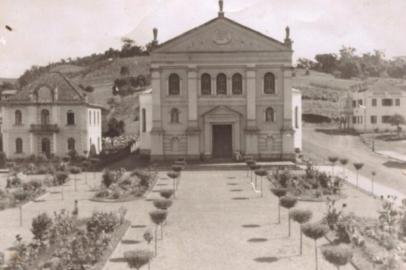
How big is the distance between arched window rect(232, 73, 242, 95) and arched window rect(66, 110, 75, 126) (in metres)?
15.9

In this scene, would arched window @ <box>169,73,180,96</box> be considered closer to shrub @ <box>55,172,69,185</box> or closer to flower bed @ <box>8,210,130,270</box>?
shrub @ <box>55,172,69,185</box>

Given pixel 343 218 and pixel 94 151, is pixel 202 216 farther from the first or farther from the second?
pixel 94 151

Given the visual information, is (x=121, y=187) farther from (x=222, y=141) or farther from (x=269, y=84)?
(x=269, y=84)

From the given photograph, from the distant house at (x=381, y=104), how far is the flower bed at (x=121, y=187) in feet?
141

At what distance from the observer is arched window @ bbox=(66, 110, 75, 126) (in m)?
51.8

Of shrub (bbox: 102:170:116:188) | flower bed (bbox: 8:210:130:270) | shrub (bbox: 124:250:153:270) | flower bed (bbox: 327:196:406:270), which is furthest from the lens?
shrub (bbox: 102:170:116:188)

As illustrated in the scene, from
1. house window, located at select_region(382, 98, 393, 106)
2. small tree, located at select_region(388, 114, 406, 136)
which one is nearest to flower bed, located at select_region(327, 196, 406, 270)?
small tree, located at select_region(388, 114, 406, 136)

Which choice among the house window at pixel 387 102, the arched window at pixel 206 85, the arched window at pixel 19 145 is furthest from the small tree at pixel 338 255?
the house window at pixel 387 102

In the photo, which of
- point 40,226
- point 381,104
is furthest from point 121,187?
point 381,104

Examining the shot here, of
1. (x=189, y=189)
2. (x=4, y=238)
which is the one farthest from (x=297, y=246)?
(x=189, y=189)

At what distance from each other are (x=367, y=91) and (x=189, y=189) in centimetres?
4460

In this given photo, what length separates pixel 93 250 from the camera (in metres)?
15.9

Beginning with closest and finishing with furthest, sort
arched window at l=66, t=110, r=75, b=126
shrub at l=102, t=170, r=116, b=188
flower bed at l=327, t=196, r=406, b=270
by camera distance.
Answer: flower bed at l=327, t=196, r=406, b=270
shrub at l=102, t=170, r=116, b=188
arched window at l=66, t=110, r=75, b=126

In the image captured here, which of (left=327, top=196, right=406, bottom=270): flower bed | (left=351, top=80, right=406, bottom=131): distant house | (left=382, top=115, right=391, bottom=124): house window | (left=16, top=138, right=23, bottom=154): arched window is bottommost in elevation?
(left=327, top=196, right=406, bottom=270): flower bed
